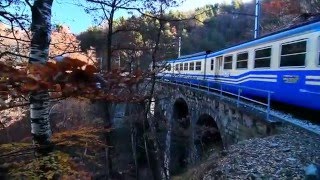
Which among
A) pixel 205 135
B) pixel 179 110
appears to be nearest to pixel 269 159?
pixel 205 135

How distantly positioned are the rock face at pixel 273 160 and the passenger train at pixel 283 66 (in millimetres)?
1503

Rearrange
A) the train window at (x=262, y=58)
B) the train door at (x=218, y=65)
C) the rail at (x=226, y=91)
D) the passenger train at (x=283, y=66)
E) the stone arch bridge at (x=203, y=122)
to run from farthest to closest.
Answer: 1. the train door at (x=218, y=65)
2. the train window at (x=262, y=58)
3. the stone arch bridge at (x=203, y=122)
4. the rail at (x=226, y=91)
5. the passenger train at (x=283, y=66)

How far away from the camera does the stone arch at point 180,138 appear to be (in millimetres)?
21305

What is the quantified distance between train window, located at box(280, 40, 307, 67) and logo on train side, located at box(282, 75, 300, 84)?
1.01 feet

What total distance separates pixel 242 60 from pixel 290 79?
13.1 feet

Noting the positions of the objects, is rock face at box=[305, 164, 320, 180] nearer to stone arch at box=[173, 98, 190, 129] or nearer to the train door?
the train door

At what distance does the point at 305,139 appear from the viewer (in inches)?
267

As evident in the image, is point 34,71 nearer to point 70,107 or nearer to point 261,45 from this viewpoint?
point 261,45

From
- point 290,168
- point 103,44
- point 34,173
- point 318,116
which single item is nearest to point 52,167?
point 34,173

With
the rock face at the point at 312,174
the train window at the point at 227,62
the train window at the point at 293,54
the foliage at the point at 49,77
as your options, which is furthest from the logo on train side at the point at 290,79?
the foliage at the point at 49,77

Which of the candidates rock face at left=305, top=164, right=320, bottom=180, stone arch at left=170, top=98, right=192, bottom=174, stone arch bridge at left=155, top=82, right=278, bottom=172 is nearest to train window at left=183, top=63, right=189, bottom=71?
stone arch bridge at left=155, top=82, right=278, bottom=172

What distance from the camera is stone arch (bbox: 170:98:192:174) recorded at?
69.9 ft

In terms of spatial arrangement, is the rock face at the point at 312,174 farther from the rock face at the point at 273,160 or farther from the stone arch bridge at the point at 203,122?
the stone arch bridge at the point at 203,122

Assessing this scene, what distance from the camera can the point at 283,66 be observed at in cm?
930
